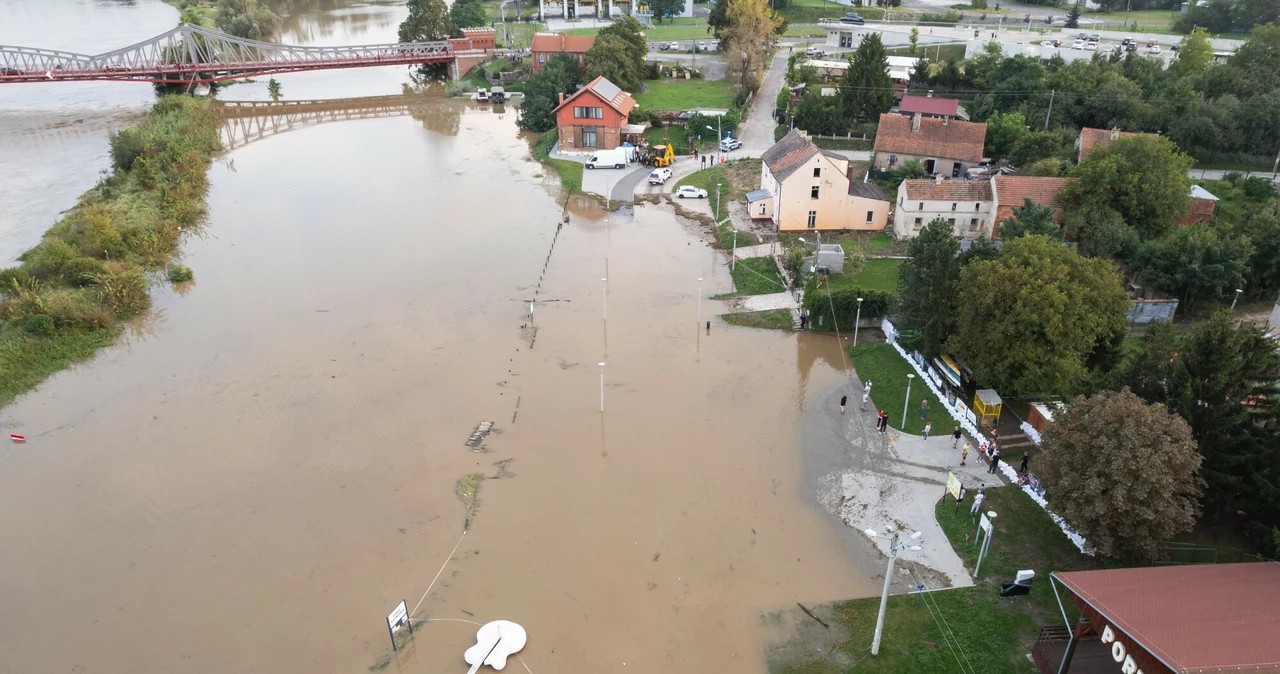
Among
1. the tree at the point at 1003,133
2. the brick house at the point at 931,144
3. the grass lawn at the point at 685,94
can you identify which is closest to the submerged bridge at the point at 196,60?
the grass lawn at the point at 685,94

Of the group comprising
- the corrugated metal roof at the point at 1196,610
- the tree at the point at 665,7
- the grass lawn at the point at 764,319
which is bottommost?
the grass lawn at the point at 764,319

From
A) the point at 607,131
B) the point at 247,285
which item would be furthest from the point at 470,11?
the point at 247,285

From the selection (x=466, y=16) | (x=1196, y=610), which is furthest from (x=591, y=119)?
(x=466, y=16)

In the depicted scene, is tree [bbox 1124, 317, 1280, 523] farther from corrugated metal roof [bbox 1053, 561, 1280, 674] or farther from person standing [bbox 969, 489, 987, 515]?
person standing [bbox 969, 489, 987, 515]

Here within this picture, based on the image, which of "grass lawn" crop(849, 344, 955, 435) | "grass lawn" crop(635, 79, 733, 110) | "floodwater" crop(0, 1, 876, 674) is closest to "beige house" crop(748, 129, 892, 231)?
"floodwater" crop(0, 1, 876, 674)

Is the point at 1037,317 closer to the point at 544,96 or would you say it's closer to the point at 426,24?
the point at 544,96

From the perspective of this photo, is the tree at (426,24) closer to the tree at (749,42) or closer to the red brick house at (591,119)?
the tree at (749,42)
